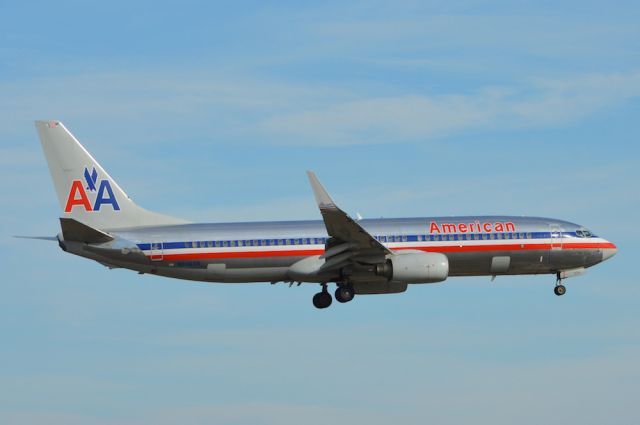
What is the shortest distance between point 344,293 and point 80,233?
15.0 metres

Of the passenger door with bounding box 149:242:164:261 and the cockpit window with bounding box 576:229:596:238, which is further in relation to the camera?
the cockpit window with bounding box 576:229:596:238

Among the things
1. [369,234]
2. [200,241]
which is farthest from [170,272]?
[369,234]

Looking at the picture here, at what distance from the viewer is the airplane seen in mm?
62312

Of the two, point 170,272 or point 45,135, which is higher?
point 45,135

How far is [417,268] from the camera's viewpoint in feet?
204

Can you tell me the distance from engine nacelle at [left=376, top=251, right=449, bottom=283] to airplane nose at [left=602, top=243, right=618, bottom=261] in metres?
11.8

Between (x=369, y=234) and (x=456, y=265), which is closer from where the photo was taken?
(x=369, y=234)

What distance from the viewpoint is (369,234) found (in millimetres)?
61469

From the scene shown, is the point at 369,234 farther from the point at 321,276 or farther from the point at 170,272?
the point at 170,272

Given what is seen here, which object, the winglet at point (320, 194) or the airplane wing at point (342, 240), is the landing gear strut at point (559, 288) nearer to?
the airplane wing at point (342, 240)

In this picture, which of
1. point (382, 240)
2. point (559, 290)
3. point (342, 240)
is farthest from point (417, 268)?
point (559, 290)

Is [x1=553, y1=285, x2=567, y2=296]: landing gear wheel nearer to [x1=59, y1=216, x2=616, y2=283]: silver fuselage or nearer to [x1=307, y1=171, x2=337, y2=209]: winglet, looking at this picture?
[x1=59, y1=216, x2=616, y2=283]: silver fuselage

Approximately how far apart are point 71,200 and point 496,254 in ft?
79.1

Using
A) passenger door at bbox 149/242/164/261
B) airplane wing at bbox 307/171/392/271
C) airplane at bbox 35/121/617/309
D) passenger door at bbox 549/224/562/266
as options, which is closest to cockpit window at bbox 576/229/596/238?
airplane at bbox 35/121/617/309
